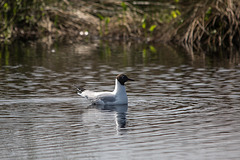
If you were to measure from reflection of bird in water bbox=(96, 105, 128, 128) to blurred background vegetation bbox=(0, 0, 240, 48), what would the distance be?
587 inches

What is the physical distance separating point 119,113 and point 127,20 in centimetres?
2181

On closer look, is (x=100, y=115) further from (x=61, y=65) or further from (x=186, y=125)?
(x=61, y=65)

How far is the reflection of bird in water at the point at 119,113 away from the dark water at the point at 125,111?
0.02 metres

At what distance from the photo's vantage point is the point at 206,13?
2645 centimetres

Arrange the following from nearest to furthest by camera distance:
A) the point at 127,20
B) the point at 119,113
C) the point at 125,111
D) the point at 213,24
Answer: the point at 119,113, the point at 125,111, the point at 213,24, the point at 127,20

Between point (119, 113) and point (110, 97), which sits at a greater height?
point (110, 97)

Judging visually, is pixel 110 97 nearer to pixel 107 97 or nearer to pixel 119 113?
pixel 107 97

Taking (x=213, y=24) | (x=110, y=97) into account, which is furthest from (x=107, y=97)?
(x=213, y=24)

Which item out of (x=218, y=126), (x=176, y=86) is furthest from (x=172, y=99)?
(x=218, y=126)

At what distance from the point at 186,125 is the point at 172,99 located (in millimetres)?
2933

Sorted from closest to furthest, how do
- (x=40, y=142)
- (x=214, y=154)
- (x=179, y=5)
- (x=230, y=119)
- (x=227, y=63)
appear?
(x=214, y=154) < (x=40, y=142) < (x=230, y=119) < (x=227, y=63) < (x=179, y=5)

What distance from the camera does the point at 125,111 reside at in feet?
37.3

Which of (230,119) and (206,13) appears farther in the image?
(206,13)

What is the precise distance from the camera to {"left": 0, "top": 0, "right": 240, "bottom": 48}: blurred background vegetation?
2680cm
